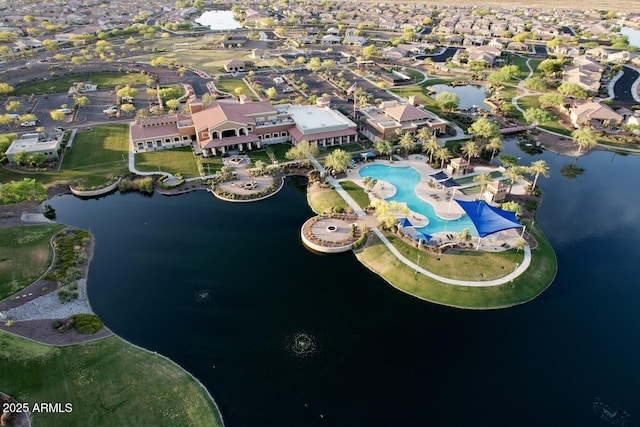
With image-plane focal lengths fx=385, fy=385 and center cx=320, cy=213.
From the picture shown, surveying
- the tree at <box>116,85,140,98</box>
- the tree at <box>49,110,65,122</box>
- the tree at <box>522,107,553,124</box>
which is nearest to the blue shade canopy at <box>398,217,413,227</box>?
the tree at <box>522,107,553,124</box>

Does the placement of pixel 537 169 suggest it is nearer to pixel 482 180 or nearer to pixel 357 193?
pixel 482 180

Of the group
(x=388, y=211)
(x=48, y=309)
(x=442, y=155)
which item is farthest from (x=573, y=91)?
(x=48, y=309)

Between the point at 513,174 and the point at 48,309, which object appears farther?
the point at 513,174

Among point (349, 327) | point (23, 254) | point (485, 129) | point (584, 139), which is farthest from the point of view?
point (485, 129)

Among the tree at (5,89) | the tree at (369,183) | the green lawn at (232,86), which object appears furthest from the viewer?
the green lawn at (232,86)

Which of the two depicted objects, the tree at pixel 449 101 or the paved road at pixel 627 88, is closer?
the tree at pixel 449 101

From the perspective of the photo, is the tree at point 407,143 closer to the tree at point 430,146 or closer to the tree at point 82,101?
the tree at point 430,146

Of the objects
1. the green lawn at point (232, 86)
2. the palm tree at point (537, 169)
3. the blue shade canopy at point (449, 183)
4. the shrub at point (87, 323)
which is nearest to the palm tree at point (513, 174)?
the palm tree at point (537, 169)
